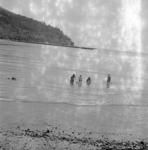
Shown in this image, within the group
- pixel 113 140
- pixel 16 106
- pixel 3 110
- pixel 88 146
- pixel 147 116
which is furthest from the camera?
pixel 147 116

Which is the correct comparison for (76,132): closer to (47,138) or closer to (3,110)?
(47,138)

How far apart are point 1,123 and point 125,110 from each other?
71.7ft

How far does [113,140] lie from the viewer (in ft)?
96.9

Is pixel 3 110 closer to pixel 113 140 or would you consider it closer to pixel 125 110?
pixel 113 140

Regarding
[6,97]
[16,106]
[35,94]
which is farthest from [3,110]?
[35,94]

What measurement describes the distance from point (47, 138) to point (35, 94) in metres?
26.3

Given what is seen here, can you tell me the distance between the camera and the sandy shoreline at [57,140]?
25206 mm

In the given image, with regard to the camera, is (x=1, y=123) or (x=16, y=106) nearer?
(x=1, y=123)

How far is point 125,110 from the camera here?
47.7m

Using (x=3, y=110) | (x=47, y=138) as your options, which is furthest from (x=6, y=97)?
(x=47, y=138)

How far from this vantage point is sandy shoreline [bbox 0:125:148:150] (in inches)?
992

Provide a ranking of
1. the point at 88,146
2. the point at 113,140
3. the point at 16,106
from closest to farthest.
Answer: the point at 88,146, the point at 113,140, the point at 16,106

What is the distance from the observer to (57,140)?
27.1m

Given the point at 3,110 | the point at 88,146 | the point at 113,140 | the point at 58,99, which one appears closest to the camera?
the point at 88,146
